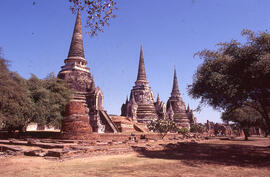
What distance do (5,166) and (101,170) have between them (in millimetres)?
3698

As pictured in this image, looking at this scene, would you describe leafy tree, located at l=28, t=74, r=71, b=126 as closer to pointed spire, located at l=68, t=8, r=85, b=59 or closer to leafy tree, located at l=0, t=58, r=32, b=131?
leafy tree, located at l=0, t=58, r=32, b=131

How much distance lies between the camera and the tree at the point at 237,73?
34.1 feet

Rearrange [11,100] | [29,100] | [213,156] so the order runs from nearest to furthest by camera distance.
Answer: [213,156], [11,100], [29,100]

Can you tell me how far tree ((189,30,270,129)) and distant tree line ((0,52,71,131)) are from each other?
1220 centimetres

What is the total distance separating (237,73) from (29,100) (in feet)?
54.7

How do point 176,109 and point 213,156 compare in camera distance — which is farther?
point 176,109

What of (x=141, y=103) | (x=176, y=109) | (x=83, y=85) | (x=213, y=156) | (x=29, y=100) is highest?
(x=83, y=85)

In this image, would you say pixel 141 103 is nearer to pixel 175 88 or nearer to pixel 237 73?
pixel 175 88

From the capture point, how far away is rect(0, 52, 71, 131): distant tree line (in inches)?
563

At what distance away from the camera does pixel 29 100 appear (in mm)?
19000

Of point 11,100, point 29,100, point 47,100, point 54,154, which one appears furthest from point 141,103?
point 54,154

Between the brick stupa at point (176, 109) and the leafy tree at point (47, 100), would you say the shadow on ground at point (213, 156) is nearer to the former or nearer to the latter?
the leafy tree at point (47, 100)

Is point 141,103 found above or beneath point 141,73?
beneath

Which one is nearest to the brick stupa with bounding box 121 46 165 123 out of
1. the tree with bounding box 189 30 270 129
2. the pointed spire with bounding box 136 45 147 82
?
the pointed spire with bounding box 136 45 147 82
